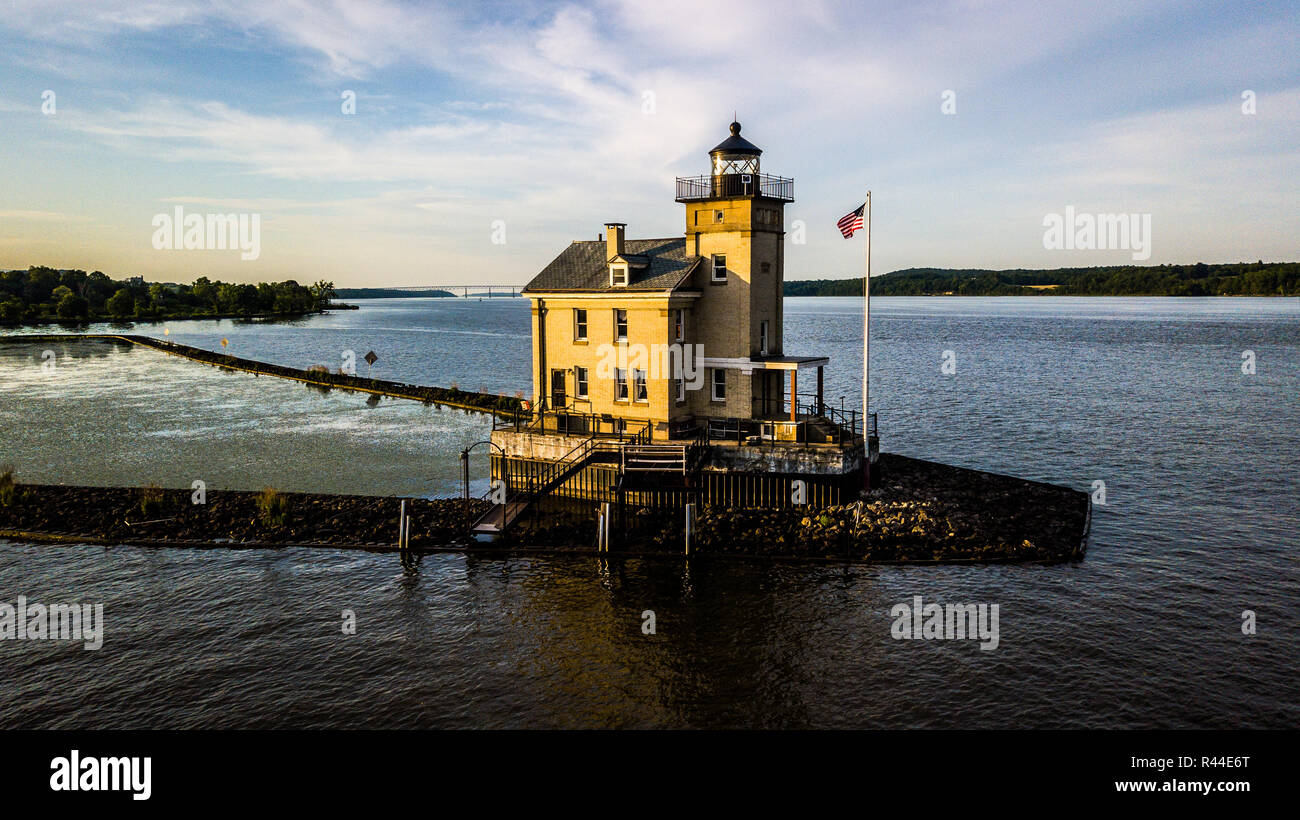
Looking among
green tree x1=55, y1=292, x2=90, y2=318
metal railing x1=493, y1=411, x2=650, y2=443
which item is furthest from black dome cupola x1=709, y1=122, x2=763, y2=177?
green tree x1=55, y1=292, x2=90, y2=318

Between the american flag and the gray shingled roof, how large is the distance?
7645mm

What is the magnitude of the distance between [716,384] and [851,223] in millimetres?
10027

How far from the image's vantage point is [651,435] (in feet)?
123

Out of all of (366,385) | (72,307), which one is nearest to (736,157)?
(366,385)

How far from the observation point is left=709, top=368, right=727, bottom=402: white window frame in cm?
3897

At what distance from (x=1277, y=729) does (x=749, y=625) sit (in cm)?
1320

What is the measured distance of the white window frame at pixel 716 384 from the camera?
3897 cm

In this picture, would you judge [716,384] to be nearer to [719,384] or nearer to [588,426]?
[719,384]

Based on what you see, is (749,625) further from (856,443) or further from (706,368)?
(706,368)

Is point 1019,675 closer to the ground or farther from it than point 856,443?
closer to the ground
